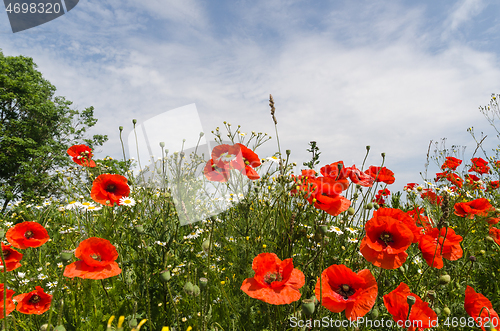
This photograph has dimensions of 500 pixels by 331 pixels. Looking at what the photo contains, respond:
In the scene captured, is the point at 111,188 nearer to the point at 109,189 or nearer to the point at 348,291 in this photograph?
the point at 109,189

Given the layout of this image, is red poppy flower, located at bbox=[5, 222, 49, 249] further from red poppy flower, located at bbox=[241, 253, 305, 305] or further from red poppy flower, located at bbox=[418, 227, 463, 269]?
red poppy flower, located at bbox=[418, 227, 463, 269]

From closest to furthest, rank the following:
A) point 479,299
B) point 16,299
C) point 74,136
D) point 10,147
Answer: point 479,299, point 16,299, point 10,147, point 74,136

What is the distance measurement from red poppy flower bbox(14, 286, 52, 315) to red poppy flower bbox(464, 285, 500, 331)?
2.96m

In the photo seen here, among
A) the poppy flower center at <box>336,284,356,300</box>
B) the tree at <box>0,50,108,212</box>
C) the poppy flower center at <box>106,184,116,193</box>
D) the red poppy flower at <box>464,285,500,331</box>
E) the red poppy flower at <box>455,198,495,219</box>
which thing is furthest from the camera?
the tree at <box>0,50,108,212</box>

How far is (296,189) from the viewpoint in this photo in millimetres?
2355

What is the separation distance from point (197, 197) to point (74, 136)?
23.4 metres

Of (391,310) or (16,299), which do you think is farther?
(16,299)

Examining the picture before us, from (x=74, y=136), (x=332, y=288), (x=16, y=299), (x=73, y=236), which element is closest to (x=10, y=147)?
(x=74, y=136)

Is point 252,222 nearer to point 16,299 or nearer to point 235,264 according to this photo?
point 235,264

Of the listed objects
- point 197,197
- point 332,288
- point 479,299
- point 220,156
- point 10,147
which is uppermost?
point 10,147

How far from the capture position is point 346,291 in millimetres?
1651

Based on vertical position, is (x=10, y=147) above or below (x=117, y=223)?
above

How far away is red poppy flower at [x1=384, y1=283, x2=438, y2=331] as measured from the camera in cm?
158

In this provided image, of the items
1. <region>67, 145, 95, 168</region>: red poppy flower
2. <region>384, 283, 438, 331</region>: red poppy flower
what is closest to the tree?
<region>67, 145, 95, 168</region>: red poppy flower
